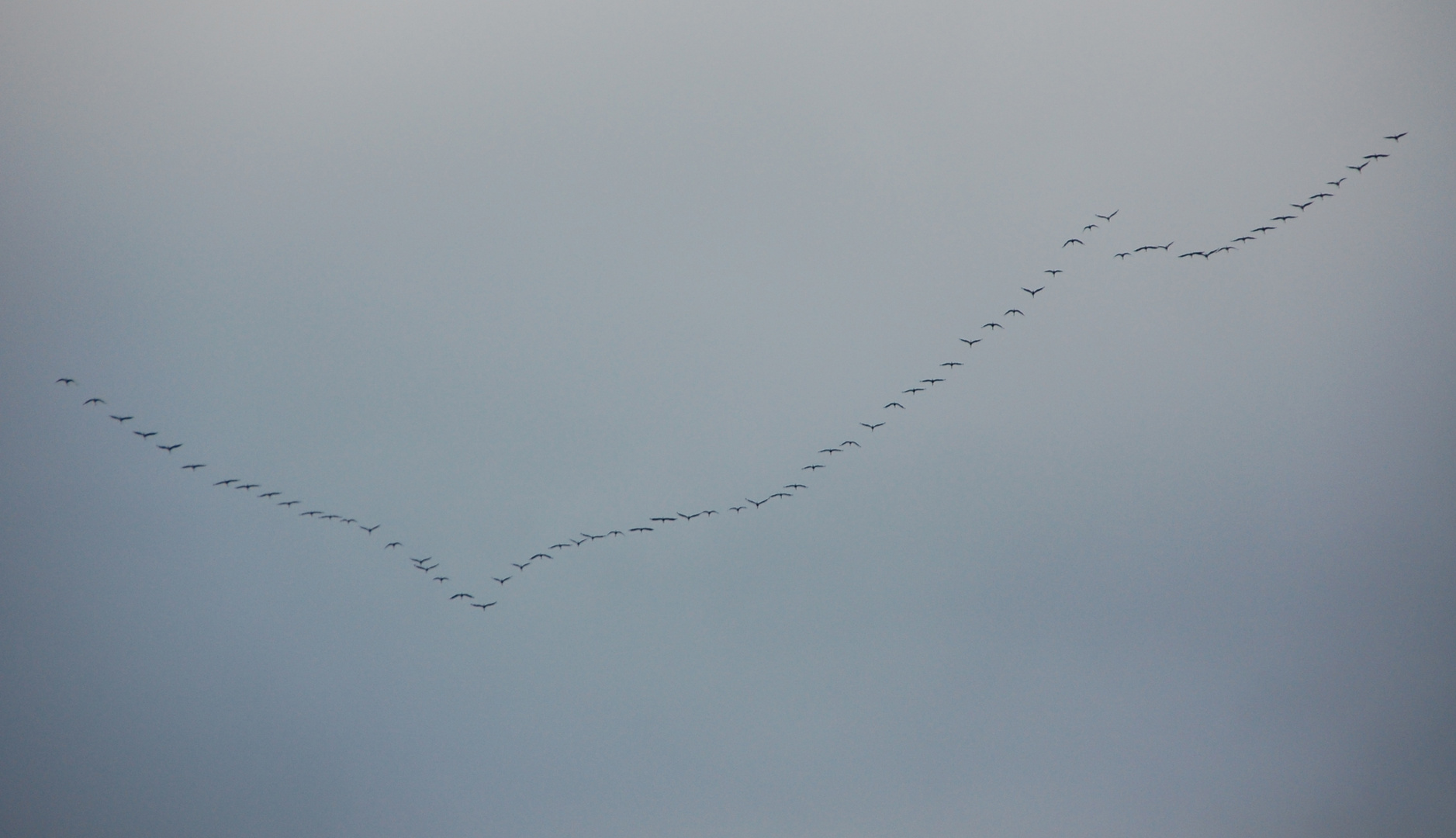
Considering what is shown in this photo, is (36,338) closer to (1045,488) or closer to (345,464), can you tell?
(345,464)

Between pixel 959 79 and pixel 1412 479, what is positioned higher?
pixel 959 79

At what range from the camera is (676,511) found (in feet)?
18.3

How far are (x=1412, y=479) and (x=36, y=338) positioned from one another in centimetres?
813

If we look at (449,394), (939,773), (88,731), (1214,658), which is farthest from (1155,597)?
(88,731)

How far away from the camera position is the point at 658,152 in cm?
544

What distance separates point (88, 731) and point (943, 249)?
5.77 m

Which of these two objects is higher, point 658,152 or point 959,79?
point 959,79

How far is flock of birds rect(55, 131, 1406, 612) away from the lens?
5.34 metres

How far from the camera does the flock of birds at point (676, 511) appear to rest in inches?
210

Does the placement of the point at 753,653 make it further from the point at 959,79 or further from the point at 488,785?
the point at 959,79

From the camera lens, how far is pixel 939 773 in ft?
18.1

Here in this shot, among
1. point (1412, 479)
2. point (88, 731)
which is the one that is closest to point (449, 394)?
point (88, 731)

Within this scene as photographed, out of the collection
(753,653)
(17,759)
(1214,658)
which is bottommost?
(17,759)

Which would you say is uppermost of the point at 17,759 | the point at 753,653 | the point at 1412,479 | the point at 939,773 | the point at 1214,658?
the point at 1412,479
